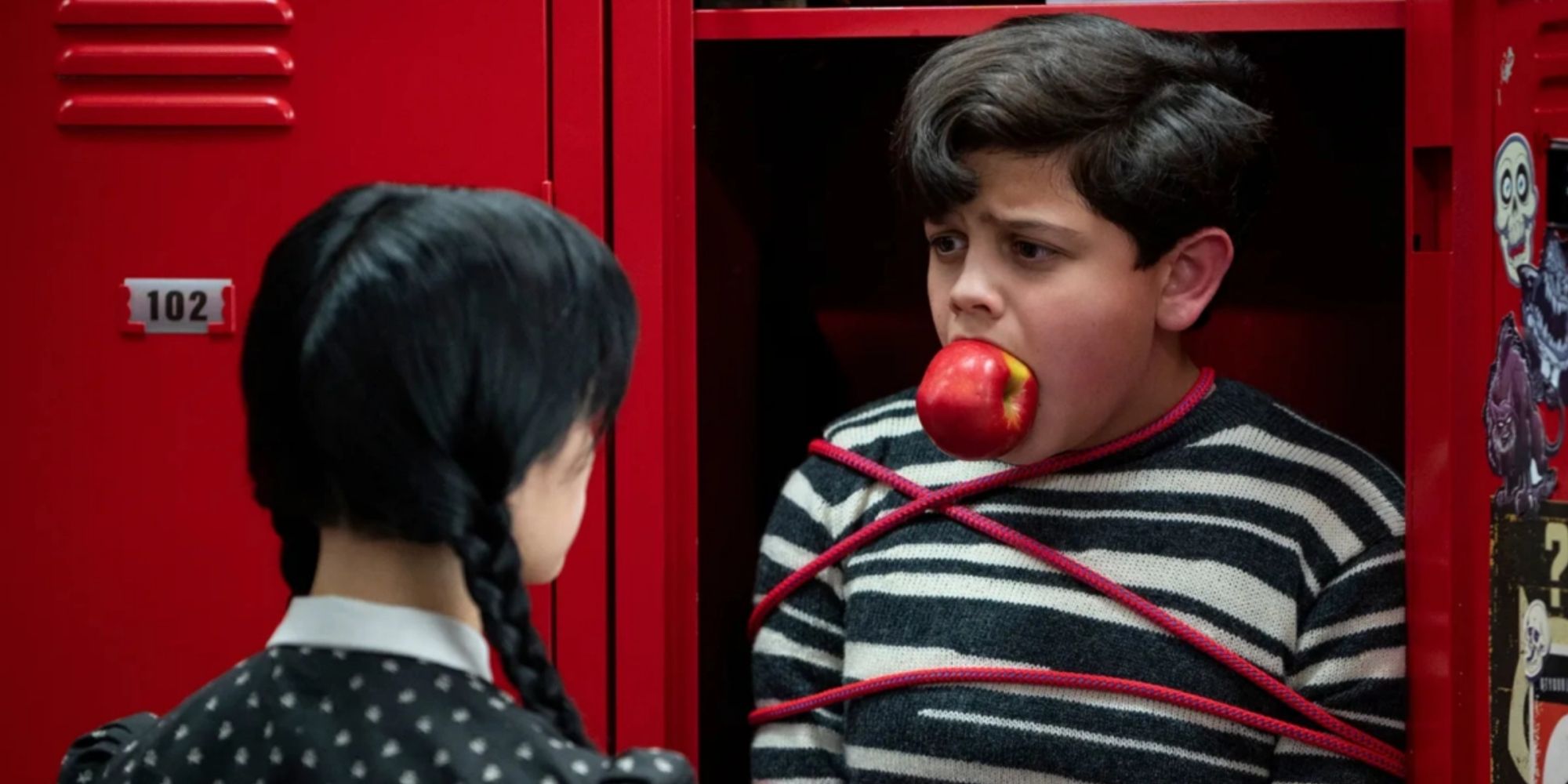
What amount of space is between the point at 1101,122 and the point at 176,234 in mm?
706

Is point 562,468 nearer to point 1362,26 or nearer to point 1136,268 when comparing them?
point 1136,268

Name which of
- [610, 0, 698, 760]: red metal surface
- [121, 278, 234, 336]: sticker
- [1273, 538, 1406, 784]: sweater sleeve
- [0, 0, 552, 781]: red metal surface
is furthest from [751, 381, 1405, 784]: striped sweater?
[121, 278, 234, 336]: sticker

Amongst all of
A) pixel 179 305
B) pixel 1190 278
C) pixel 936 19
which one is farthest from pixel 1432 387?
pixel 179 305

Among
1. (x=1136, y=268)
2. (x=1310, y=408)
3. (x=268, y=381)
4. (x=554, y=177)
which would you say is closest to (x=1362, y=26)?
(x=1136, y=268)

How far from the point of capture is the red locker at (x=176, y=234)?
51.0 inches

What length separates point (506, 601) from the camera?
78cm

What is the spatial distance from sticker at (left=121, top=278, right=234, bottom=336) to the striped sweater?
0.54 metres

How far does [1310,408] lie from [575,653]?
784 millimetres

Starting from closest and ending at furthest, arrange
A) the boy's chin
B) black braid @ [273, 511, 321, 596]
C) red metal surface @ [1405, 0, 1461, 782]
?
1. black braid @ [273, 511, 321, 596]
2. red metal surface @ [1405, 0, 1461, 782]
3. the boy's chin

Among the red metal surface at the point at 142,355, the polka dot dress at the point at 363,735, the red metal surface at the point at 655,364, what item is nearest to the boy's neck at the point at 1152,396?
the red metal surface at the point at 655,364

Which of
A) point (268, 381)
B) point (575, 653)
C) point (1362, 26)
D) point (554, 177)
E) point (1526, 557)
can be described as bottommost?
point (575, 653)

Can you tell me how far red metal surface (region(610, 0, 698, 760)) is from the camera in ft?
4.24

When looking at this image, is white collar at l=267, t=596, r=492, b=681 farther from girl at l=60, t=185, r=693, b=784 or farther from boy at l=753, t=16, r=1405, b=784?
boy at l=753, t=16, r=1405, b=784

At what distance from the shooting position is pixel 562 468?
82 cm
